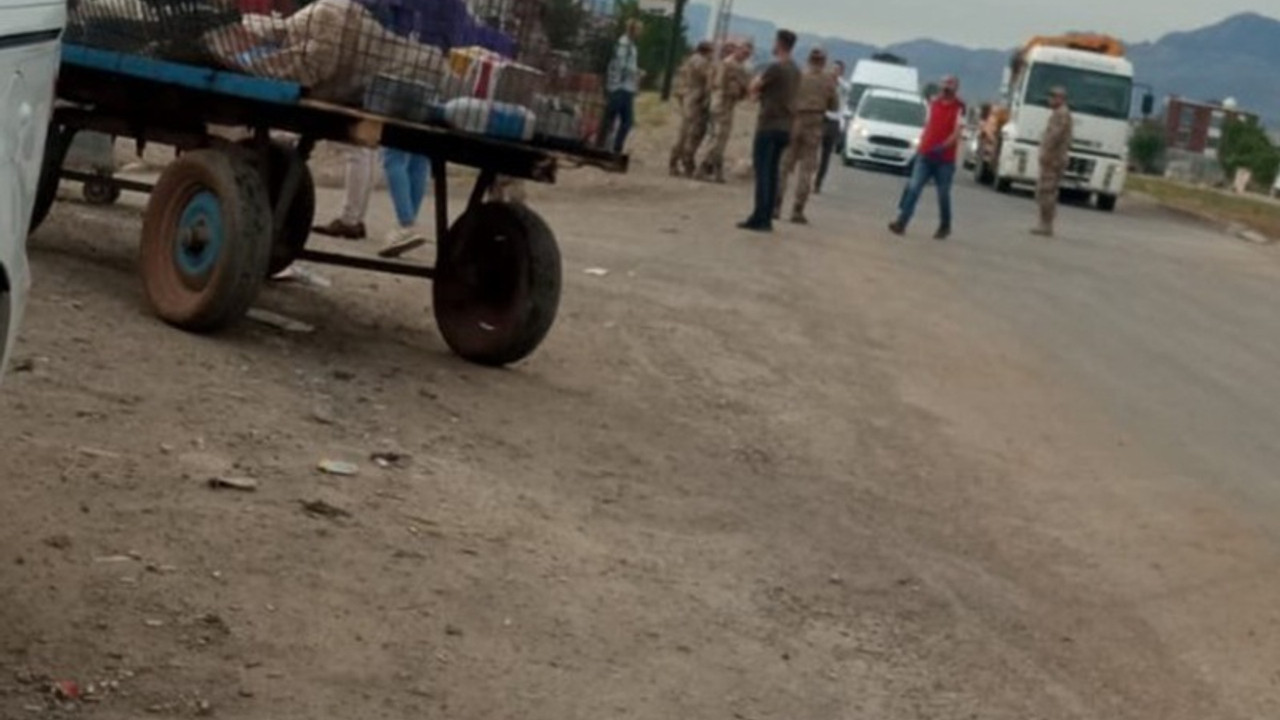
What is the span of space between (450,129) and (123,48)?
1578 millimetres

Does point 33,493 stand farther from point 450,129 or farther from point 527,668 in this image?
point 450,129

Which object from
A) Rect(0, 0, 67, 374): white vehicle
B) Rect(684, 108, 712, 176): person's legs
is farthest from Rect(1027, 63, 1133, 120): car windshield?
Rect(0, 0, 67, 374): white vehicle

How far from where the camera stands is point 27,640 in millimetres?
6863

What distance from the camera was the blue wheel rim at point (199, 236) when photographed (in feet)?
37.9

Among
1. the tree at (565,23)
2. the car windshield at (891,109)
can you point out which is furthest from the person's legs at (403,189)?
the car windshield at (891,109)

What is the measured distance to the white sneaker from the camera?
1513 cm

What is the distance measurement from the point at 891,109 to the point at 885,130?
1.37 meters

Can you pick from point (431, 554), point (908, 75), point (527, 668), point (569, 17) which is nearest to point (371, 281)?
point (569, 17)

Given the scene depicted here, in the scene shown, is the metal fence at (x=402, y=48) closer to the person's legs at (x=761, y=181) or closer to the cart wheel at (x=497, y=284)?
the cart wheel at (x=497, y=284)

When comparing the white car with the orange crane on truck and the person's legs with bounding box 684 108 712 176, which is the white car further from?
the person's legs with bounding box 684 108 712 176

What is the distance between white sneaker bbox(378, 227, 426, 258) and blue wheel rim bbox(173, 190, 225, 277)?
3052 millimetres

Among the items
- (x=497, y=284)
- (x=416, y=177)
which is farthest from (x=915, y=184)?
(x=497, y=284)

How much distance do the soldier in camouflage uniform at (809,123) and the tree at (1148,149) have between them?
8175 centimetres

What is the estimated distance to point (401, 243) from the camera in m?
15.3
